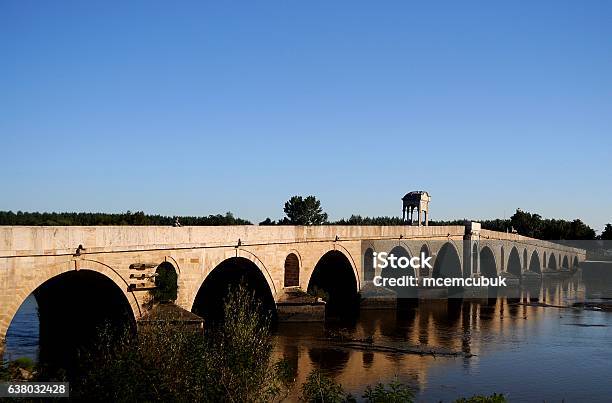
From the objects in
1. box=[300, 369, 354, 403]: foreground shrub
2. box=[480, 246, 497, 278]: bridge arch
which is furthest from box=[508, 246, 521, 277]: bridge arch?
box=[300, 369, 354, 403]: foreground shrub

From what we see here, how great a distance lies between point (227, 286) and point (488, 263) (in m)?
33.7

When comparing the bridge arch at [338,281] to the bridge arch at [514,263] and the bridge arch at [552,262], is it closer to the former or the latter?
the bridge arch at [514,263]

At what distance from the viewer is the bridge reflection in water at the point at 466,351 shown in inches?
770

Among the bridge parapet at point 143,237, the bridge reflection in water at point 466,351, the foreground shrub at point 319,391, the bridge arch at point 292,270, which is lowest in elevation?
the bridge reflection in water at point 466,351

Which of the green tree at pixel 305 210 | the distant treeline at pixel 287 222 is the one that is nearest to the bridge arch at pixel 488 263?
the distant treeline at pixel 287 222

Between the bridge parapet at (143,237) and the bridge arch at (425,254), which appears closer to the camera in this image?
the bridge parapet at (143,237)

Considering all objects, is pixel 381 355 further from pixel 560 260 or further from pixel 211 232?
pixel 560 260

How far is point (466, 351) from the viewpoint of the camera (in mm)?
24797

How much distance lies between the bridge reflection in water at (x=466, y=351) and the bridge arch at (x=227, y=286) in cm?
164

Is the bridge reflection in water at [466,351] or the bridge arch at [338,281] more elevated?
the bridge arch at [338,281]


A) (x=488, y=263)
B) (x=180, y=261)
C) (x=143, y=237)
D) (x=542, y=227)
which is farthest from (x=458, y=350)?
(x=542, y=227)

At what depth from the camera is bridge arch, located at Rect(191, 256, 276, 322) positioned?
27938mm

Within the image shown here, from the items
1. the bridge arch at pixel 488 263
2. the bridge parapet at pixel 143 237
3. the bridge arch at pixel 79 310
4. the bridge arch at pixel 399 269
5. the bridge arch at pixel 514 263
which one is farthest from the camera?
the bridge arch at pixel 514 263

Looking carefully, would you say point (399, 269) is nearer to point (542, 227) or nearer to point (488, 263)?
point (488, 263)
